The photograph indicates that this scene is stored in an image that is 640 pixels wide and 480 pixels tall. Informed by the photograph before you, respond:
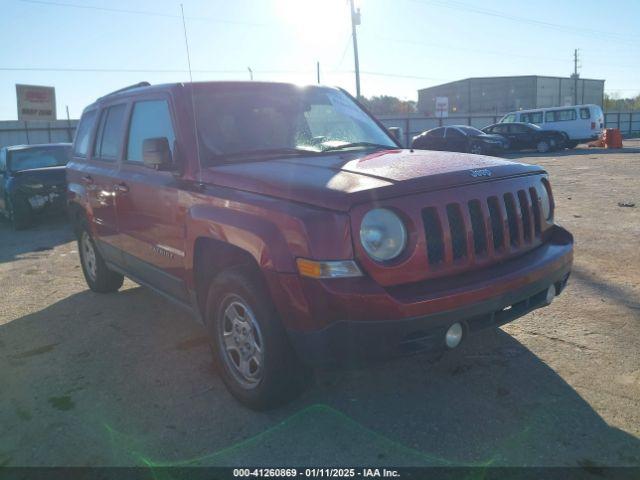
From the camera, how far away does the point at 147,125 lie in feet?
13.7

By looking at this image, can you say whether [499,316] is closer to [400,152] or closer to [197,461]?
[400,152]

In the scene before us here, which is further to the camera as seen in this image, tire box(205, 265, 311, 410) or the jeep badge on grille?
the jeep badge on grille

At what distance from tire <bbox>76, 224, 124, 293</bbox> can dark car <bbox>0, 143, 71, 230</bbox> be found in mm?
5076

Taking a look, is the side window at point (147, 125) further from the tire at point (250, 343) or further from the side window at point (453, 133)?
the side window at point (453, 133)

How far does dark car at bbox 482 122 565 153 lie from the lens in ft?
82.8

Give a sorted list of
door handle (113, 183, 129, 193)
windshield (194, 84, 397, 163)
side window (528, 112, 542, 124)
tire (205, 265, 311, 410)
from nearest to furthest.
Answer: tire (205, 265, 311, 410) < windshield (194, 84, 397, 163) < door handle (113, 183, 129, 193) < side window (528, 112, 542, 124)

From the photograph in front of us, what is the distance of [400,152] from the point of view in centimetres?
378

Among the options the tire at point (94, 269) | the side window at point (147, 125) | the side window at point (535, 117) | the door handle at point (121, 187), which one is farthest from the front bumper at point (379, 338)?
the side window at point (535, 117)

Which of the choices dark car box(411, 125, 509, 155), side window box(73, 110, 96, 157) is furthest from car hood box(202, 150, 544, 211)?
dark car box(411, 125, 509, 155)

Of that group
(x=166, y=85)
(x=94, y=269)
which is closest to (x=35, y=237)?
(x=94, y=269)

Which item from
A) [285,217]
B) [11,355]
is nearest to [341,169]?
[285,217]

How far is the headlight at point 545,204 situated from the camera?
3.46 m

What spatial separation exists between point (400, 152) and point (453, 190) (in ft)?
3.29

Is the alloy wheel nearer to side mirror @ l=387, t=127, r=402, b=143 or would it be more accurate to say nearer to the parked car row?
side mirror @ l=387, t=127, r=402, b=143
